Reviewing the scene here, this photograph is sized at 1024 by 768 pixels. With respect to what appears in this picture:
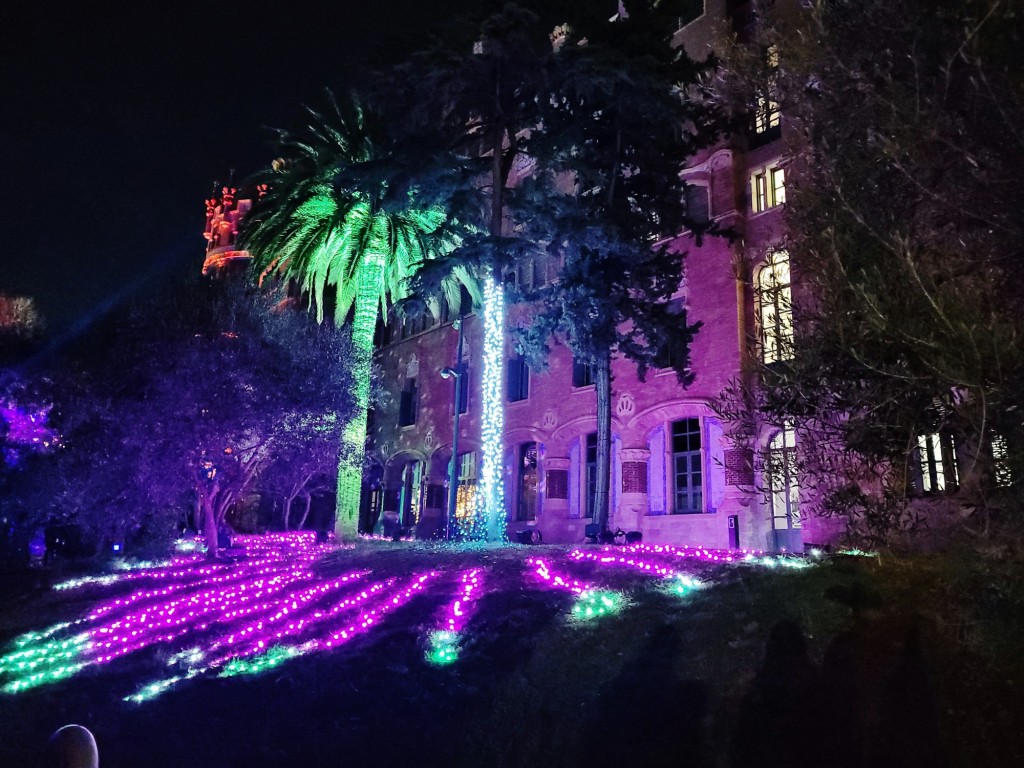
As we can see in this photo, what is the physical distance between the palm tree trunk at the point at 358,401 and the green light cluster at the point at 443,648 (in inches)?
482

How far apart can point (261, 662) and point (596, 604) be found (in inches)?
151

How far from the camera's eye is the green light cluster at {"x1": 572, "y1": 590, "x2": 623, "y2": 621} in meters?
7.97

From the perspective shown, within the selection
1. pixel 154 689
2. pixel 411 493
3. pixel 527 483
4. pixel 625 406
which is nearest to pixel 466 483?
pixel 527 483

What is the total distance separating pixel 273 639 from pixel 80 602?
7.08 m

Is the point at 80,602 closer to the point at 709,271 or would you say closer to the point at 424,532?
the point at 424,532

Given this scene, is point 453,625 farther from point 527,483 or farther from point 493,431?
point 527,483

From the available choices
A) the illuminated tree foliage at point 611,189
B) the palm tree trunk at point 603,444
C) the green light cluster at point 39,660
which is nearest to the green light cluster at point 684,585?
the palm tree trunk at point 603,444

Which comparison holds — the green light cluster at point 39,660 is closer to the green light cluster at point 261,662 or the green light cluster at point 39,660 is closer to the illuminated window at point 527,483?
the green light cluster at point 261,662

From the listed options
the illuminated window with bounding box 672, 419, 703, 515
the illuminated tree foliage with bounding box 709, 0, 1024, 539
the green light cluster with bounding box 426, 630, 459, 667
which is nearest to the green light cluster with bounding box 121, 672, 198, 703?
the green light cluster with bounding box 426, 630, 459, 667

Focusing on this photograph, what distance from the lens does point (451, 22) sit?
1550cm

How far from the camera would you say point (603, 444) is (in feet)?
51.8

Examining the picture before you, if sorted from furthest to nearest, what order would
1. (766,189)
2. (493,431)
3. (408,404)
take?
(408,404)
(766,189)
(493,431)

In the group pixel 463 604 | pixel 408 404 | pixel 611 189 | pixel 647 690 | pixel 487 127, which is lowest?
pixel 647 690

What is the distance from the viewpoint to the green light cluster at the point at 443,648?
7402 millimetres
